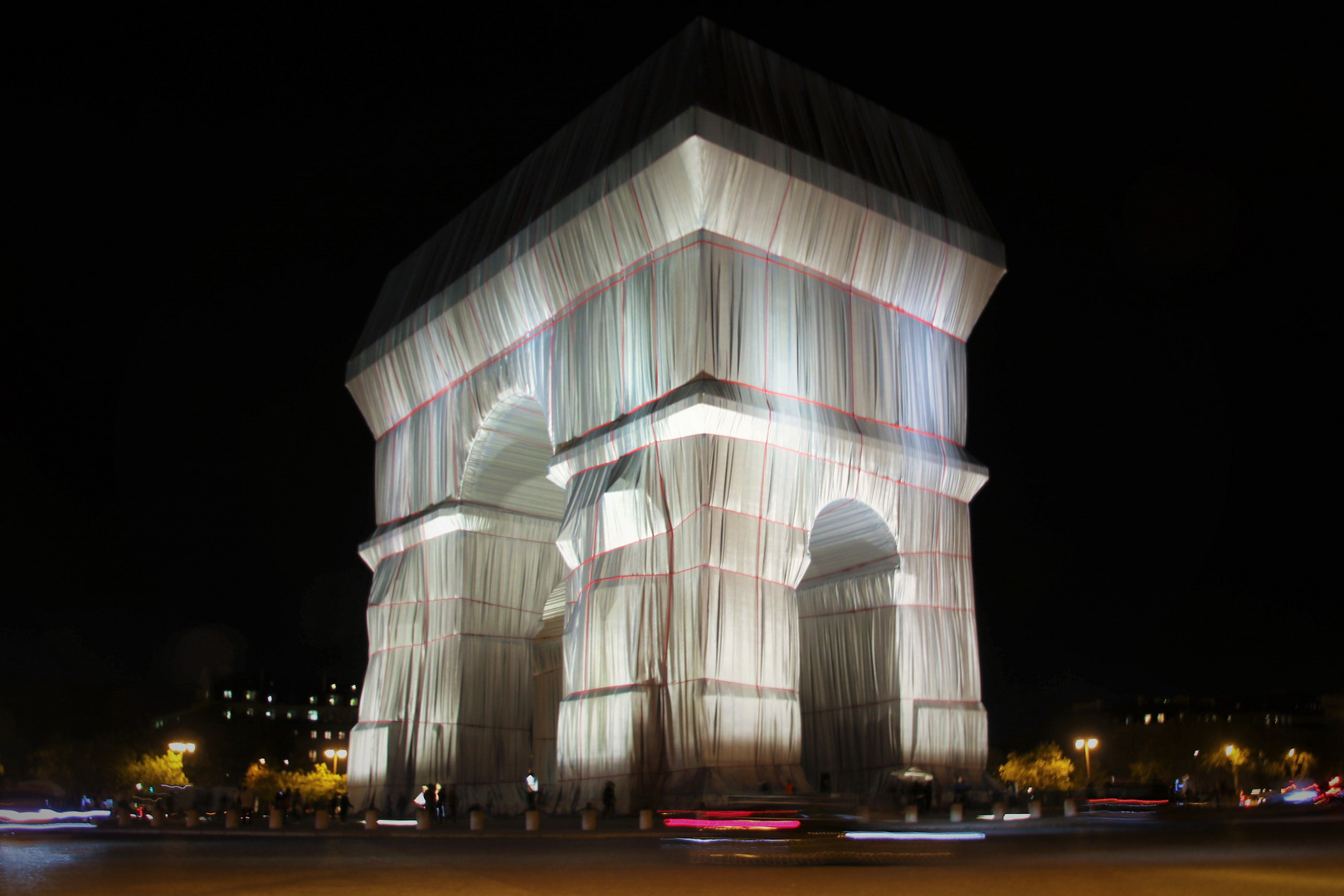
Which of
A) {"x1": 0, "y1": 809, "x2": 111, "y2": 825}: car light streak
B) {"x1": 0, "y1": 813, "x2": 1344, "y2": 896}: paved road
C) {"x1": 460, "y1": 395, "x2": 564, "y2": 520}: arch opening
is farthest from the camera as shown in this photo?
{"x1": 460, "y1": 395, "x2": 564, "y2": 520}: arch opening

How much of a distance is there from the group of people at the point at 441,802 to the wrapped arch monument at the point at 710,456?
1.21 meters

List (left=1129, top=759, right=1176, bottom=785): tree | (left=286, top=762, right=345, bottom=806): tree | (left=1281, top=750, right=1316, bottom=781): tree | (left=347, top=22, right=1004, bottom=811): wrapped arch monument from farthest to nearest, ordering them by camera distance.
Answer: (left=1281, top=750, right=1316, bottom=781): tree
(left=1129, top=759, right=1176, bottom=785): tree
(left=286, top=762, right=345, bottom=806): tree
(left=347, top=22, right=1004, bottom=811): wrapped arch monument

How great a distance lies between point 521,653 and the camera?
31.8m

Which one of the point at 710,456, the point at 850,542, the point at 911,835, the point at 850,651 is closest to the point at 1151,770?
the point at 850,651

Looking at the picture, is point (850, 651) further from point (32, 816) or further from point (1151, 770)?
point (1151, 770)

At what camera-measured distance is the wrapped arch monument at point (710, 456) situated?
23.4 meters

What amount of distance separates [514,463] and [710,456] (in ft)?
34.4

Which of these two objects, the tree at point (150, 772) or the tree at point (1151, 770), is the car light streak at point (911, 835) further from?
the tree at point (1151, 770)

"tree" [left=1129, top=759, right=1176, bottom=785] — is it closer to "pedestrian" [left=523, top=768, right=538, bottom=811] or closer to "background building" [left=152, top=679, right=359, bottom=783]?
"background building" [left=152, top=679, right=359, bottom=783]

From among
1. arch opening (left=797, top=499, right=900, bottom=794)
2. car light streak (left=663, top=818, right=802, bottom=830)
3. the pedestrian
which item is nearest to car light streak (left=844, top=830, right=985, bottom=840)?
car light streak (left=663, top=818, right=802, bottom=830)

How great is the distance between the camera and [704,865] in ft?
39.7

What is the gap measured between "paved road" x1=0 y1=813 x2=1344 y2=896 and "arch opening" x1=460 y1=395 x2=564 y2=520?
14.4 meters

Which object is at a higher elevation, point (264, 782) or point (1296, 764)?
point (1296, 764)

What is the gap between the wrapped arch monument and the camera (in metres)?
23.4
